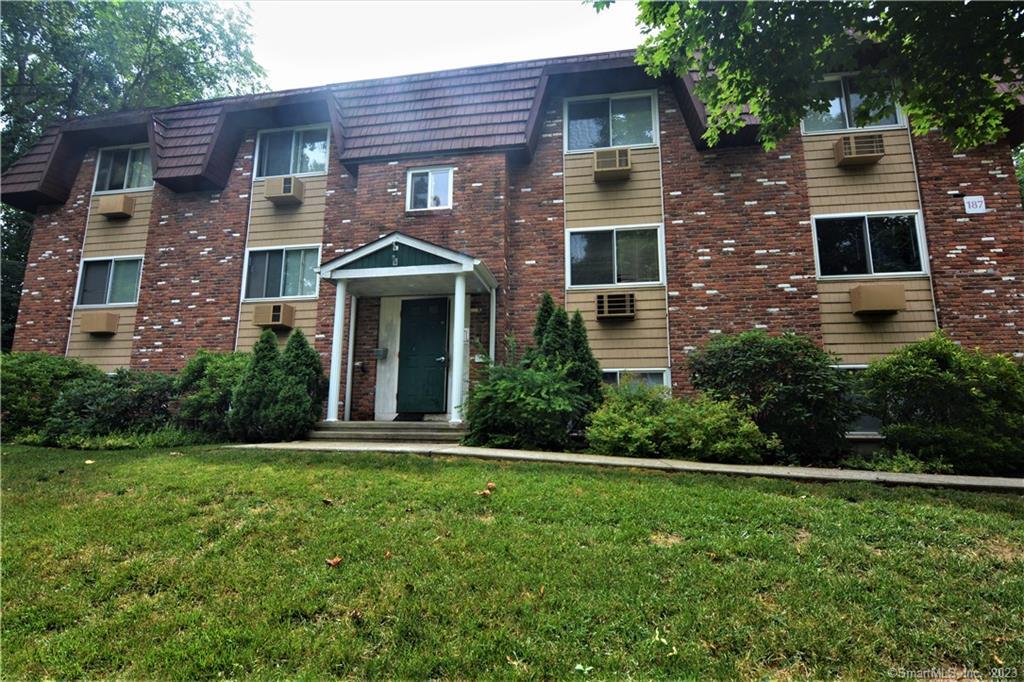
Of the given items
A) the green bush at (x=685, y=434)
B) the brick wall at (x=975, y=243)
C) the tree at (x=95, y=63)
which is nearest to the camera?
the green bush at (x=685, y=434)

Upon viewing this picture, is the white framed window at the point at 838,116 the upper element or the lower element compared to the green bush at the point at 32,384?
upper

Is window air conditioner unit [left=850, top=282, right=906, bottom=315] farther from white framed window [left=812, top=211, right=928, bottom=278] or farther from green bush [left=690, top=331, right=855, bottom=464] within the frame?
green bush [left=690, top=331, right=855, bottom=464]

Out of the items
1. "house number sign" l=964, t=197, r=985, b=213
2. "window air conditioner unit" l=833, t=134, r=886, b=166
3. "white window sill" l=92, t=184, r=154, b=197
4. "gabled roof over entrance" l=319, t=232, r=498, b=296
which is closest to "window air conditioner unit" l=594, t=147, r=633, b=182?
"gabled roof over entrance" l=319, t=232, r=498, b=296

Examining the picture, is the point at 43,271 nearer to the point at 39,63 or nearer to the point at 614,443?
the point at 39,63

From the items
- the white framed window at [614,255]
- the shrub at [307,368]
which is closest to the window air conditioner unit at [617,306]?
the white framed window at [614,255]

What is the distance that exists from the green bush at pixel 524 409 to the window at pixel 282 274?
5.47m

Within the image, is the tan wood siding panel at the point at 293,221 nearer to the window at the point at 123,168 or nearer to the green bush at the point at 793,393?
the window at the point at 123,168

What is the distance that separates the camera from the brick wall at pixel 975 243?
330 inches

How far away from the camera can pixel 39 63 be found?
47.5 ft

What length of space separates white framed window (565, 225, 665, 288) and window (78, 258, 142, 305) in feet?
32.9

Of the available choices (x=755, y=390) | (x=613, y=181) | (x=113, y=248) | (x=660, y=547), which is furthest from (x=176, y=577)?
(x=113, y=248)

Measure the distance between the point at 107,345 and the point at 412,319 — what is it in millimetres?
7264

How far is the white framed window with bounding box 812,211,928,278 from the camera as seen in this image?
8.95 metres

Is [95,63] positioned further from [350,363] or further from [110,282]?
[350,363]
